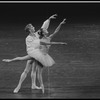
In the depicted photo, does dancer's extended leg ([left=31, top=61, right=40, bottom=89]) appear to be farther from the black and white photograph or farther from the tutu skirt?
the tutu skirt

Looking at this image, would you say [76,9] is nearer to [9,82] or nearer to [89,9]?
[89,9]

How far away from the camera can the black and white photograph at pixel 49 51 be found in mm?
11672

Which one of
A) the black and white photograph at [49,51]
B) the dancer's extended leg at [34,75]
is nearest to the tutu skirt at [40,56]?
the black and white photograph at [49,51]

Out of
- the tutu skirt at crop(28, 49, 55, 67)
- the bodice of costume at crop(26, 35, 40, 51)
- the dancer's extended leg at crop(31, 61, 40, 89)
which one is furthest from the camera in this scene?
the dancer's extended leg at crop(31, 61, 40, 89)

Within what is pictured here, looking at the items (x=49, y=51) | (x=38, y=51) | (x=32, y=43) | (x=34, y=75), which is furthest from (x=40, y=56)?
(x=49, y=51)

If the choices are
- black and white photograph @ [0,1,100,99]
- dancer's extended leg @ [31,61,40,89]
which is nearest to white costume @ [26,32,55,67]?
black and white photograph @ [0,1,100,99]

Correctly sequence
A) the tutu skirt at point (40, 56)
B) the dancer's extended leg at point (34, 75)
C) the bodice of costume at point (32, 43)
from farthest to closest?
1. the dancer's extended leg at point (34, 75)
2. the bodice of costume at point (32, 43)
3. the tutu skirt at point (40, 56)

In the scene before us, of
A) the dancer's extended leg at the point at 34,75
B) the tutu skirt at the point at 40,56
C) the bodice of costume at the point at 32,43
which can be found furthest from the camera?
the dancer's extended leg at the point at 34,75

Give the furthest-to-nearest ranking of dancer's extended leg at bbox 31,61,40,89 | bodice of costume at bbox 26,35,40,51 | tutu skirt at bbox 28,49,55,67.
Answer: dancer's extended leg at bbox 31,61,40,89 < bodice of costume at bbox 26,35,40,51 < tutu skirt at bbox 28,49,55,67

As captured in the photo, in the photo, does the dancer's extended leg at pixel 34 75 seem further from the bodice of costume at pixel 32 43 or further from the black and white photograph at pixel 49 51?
the bodice of costume at pixel 32 43

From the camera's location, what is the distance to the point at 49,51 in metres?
15.0

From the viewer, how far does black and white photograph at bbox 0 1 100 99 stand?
38.3ft

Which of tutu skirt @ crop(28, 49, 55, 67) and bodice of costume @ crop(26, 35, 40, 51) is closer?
tutu skirt @ crop(28, 49, 55, 67)

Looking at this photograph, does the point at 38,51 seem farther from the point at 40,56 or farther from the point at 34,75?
the point at 34,75
